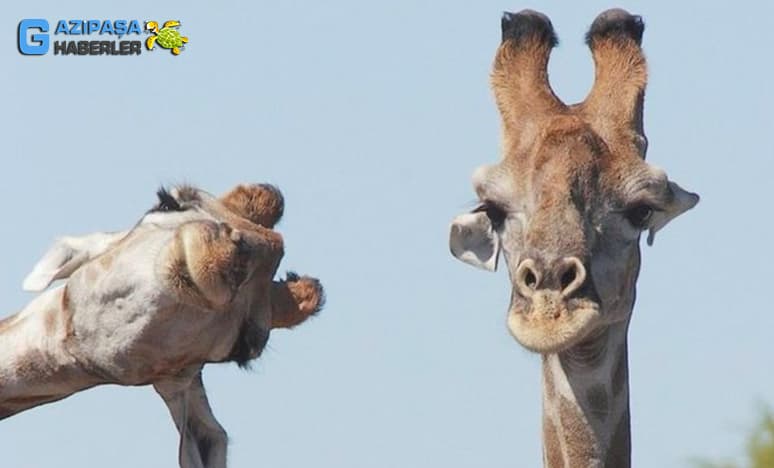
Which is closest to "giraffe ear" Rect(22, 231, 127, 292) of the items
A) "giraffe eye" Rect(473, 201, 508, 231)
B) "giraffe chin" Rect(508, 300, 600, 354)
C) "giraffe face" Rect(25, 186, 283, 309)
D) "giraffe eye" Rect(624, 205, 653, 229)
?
"giraffe face" Rect(25, 186, 283, 309)

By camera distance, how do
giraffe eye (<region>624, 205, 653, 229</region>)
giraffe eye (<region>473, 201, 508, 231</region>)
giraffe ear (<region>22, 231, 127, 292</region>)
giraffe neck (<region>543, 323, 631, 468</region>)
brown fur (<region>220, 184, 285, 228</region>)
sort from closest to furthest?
brown fur (<region>220, 184, 285, 228</region>)
giraffe ear (<region>22, 231, 127, 292</region>)
giraffe eye (<region>624, 205, 653, 229</region>)
giraffe eye (<region>473, 201, 508, 231</region>)
giraffe neck (<region>543, 323, 631, 468</region>)

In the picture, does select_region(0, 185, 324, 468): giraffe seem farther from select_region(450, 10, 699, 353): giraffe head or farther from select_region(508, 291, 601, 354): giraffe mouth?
select_region(450, 10, 699, 353): giraffe head

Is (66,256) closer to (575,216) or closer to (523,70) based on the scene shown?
(575,216)

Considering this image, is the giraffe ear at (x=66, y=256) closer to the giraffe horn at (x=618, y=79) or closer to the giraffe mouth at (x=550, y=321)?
the giraffe mouth at (x=550, y=321)

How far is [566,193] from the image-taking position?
24.1ft

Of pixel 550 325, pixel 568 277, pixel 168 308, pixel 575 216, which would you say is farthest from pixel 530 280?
pixel 168 308

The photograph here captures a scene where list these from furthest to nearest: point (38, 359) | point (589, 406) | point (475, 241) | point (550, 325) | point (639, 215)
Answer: point (475, 241) → point (589, 406) → point (639, 215) → point (550, 325) → point (38, 359)

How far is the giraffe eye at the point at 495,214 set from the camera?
307 inches

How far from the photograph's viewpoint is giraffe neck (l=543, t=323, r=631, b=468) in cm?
799

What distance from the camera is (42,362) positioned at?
18.3 ft

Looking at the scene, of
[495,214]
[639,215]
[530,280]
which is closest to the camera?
[530,280]

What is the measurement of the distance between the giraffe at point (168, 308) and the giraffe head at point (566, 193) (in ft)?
5.06

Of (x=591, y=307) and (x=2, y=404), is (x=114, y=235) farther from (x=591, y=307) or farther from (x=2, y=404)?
(x=591, y=307)

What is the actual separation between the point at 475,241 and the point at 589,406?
84 cm
